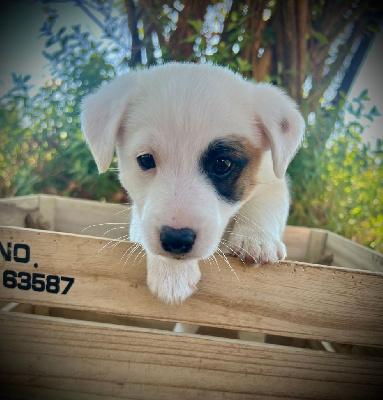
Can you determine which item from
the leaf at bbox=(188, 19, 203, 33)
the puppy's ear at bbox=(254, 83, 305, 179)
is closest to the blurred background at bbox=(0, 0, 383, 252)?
the leaf at bbox=(188, 19, 203, 33)

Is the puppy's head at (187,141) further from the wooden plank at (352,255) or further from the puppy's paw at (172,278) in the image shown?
the wooden plank at (352,255)

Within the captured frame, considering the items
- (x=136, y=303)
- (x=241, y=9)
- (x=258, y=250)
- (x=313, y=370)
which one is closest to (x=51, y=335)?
(x=136, y=303)

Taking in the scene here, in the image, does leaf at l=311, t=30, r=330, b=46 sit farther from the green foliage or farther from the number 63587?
the number 63587

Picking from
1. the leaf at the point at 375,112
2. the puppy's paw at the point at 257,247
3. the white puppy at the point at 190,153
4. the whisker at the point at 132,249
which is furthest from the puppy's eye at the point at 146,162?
the leaf at the point at 375,112

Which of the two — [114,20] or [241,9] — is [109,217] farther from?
[241,9]

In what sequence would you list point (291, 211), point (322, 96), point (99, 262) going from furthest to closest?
point (291, 211), point (322, 96), point (99, 262)

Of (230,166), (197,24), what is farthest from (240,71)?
(230,166)

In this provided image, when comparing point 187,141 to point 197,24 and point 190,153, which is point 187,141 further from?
point 197,24
